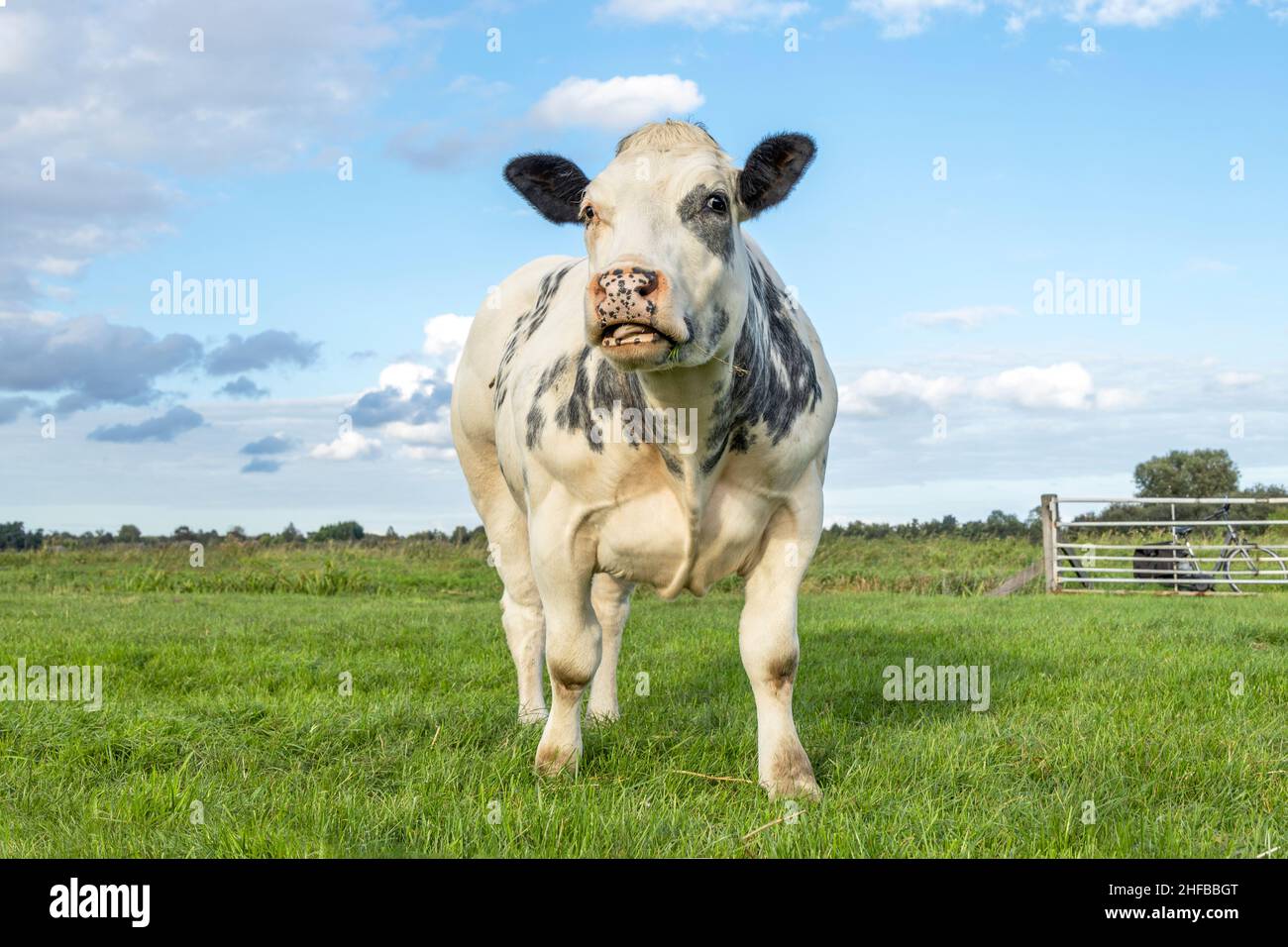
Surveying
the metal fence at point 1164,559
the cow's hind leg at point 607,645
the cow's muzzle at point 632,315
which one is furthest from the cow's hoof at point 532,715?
the metal fence at point 1164,559

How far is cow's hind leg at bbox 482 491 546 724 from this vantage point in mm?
5840

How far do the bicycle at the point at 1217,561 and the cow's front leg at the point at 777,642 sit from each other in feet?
51.6

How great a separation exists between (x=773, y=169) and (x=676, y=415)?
0.99 metres

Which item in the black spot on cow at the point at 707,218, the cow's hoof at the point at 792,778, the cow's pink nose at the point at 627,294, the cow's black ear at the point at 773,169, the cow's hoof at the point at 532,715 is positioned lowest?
the cow's hoof at the point at 792,778

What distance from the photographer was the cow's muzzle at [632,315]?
10.8ft

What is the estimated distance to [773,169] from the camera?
157 inches

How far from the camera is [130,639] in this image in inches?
355

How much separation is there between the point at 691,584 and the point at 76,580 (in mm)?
17269

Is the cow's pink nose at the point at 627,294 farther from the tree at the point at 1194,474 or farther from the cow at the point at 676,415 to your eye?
the tree at the point at 1194,474

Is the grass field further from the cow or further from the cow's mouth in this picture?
the cow's mouth

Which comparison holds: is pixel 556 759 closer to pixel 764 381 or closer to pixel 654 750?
pixel 654 750

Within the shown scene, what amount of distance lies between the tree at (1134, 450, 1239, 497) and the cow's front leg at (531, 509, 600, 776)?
51.3 m

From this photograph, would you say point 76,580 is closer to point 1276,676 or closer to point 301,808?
point 301,808
